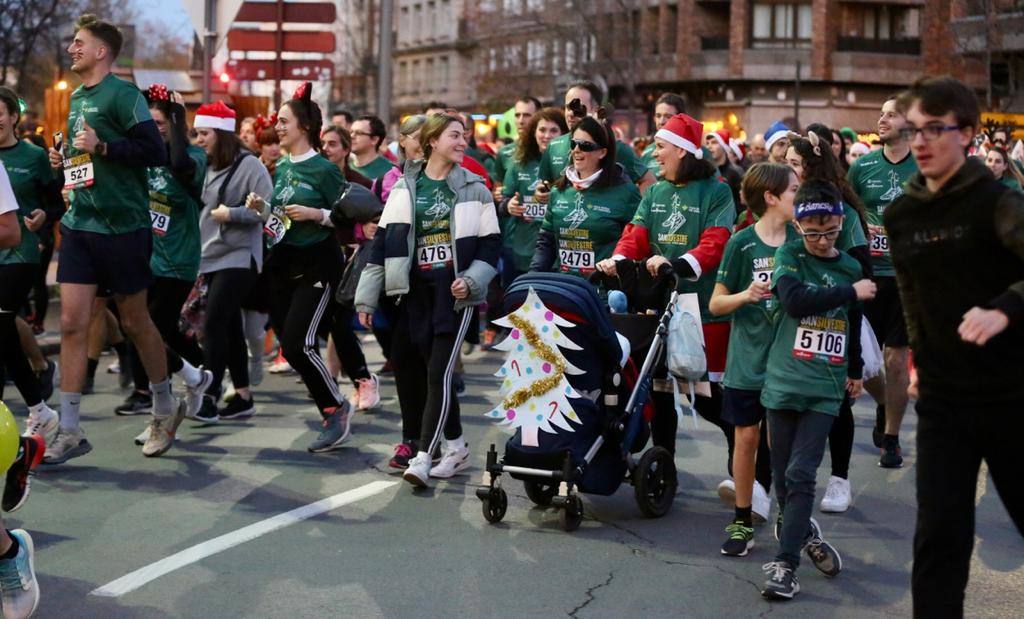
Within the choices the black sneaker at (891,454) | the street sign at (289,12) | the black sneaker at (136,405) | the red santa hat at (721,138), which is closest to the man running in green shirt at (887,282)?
the black sneaker at (891,454)

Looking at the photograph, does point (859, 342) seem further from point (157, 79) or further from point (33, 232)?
point (157, 79)

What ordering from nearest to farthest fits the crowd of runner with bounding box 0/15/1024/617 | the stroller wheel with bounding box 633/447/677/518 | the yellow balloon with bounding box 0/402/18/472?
the crowd of runner with bounding box 0/15/1024/617, the yellow balloon with bounding box 0/402/18/472, the stroller wheel with bounding box 633/447/677/518

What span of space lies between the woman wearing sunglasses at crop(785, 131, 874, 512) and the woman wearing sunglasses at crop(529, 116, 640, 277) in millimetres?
1170

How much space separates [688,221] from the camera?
8.09m

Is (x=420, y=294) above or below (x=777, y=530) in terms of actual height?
above

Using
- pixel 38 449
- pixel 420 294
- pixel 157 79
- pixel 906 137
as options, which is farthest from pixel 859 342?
pixel 157 79

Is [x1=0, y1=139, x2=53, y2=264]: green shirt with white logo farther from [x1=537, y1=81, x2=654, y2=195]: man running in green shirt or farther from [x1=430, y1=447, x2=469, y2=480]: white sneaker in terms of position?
[x1=537, y1=81, x2=654, y2=195]: man running in green shirt

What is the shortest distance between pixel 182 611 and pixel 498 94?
207ft

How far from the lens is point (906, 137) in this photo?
5.11m

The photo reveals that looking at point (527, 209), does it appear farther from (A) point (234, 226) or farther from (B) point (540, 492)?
(B) point (540, 492)

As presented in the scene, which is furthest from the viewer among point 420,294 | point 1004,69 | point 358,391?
point 1004,69

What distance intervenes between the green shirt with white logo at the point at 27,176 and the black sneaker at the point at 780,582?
5064 mm

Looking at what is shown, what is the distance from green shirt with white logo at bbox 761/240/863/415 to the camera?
6.49 meters

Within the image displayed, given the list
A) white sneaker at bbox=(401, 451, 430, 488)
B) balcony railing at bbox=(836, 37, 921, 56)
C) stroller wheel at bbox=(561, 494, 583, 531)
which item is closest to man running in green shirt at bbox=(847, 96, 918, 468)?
stroller wheel at bbox=(561, 494, 583, 531)
